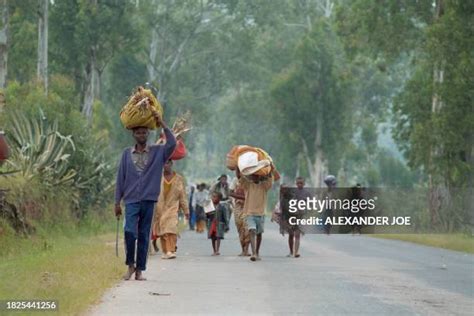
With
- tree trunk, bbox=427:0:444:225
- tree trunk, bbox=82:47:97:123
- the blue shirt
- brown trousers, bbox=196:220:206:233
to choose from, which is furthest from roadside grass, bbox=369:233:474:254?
tree trunk, bbox=82:47:97:123

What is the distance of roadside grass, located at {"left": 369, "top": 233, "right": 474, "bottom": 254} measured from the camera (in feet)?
98.5

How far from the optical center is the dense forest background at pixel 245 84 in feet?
108

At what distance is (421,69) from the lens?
48.9m

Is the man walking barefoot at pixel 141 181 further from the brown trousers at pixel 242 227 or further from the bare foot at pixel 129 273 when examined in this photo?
the brown trousers at pixel 242 227

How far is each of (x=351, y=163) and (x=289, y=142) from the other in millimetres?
30809

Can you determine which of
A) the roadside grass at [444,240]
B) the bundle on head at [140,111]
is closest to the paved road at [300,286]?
the bundle on head at [140,111]

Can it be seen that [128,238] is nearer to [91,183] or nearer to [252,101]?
[91,183]

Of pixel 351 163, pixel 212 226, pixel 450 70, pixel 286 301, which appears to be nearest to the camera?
pixel 286 301

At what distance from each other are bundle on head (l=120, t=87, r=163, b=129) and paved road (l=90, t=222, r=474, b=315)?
1.90 meters

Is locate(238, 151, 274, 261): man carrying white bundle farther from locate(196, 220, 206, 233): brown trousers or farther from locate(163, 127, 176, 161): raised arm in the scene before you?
locate(196, 220, 206, 233): brown trousers

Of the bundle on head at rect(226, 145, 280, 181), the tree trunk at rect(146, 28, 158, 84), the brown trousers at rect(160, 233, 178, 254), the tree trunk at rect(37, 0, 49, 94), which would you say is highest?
the tree trunk at rect(146, 28, 158, 84)

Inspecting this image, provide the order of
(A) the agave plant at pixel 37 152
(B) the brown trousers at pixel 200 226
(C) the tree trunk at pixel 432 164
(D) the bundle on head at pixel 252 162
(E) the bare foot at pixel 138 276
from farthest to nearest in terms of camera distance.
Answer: (B) the brown trousers at pixel 200 226
(C) the tree trunk at pixel 432 164
(A) the agave plant at pixel 37 152
(D) the bundle on head at pixel 252 162
(E) the bare foot at pixel 138 276

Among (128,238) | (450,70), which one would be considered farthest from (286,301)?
(450,70)

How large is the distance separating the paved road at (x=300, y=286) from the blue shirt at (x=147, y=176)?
41.6 inches
